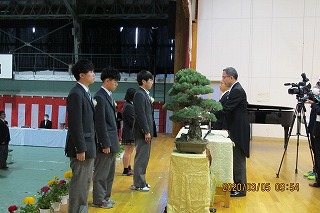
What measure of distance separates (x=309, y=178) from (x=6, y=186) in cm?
537

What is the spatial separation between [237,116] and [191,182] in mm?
1259

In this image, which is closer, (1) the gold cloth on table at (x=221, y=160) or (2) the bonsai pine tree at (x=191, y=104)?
(2) the bonsai pine tree at (x=191, y=104)

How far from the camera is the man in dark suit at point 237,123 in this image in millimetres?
3609

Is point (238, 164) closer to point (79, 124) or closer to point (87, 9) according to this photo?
point (79, 124)

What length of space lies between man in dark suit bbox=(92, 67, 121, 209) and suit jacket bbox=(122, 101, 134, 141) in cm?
124

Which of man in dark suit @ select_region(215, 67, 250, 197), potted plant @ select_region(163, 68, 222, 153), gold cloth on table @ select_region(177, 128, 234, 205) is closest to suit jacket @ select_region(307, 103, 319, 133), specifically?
man in dark suit @ select_region(215, 67, 250, 197)

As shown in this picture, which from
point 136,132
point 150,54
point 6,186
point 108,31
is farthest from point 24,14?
point 136,132

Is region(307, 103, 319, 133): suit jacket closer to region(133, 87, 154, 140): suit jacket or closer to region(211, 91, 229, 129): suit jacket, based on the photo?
region(211, 91, 229, 129): suit jacket

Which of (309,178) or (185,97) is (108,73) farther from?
(309,178)

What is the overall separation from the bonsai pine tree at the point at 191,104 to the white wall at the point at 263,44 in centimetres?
637

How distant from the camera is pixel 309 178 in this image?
15.2 feet

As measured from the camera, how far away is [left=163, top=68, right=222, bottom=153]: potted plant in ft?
8.92
